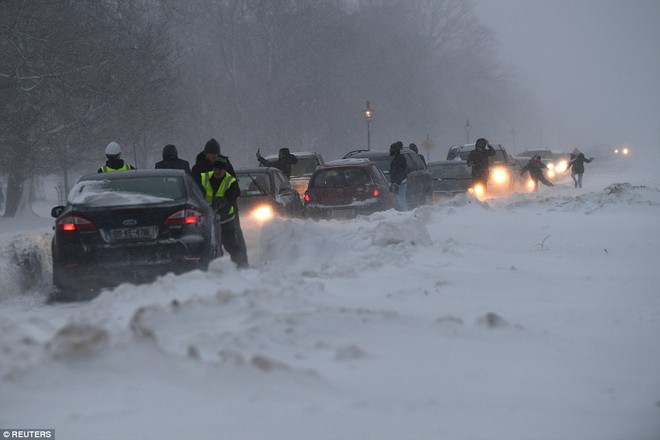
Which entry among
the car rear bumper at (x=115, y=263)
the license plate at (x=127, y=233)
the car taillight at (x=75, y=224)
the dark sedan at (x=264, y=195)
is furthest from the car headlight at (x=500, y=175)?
the car taillight at (x=75, y=224)

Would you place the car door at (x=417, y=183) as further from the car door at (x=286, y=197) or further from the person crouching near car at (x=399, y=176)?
the car door at (x=286, y=197)

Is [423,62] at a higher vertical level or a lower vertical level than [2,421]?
higher

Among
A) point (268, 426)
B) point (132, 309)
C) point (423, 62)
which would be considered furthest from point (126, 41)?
point (423, 62)

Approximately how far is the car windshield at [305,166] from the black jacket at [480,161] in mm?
3985

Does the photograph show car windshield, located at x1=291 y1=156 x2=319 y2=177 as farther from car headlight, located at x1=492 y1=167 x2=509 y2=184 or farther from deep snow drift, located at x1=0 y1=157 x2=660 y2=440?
deep snow drift, located at x1=0 y1=157 x2=660 y2=440

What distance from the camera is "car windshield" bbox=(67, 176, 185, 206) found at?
9336 mm

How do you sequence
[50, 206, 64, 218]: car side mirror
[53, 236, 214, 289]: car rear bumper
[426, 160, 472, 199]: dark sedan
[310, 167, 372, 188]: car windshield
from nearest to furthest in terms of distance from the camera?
[53, 236, 214, 289]: car rear bumper < [50, 206, 64, 218]: car side mirror < [310, 167, 372, 188]: car windshield < [426, 160, 472, 199]: dark sedan

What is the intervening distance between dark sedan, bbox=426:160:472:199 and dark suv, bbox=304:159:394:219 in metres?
8.22

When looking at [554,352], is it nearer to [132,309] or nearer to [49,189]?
[132,309]

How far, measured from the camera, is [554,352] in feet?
19.8

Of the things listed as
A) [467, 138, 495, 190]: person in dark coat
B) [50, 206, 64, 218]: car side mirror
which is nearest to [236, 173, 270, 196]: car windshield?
[50, 206, 64, 218]: car side mirror

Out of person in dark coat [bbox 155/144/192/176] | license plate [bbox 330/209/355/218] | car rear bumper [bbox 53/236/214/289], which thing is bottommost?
car rear bumper [bbox 53/236/214/289]

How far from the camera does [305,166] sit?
22625mm

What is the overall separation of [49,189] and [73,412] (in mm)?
84328
